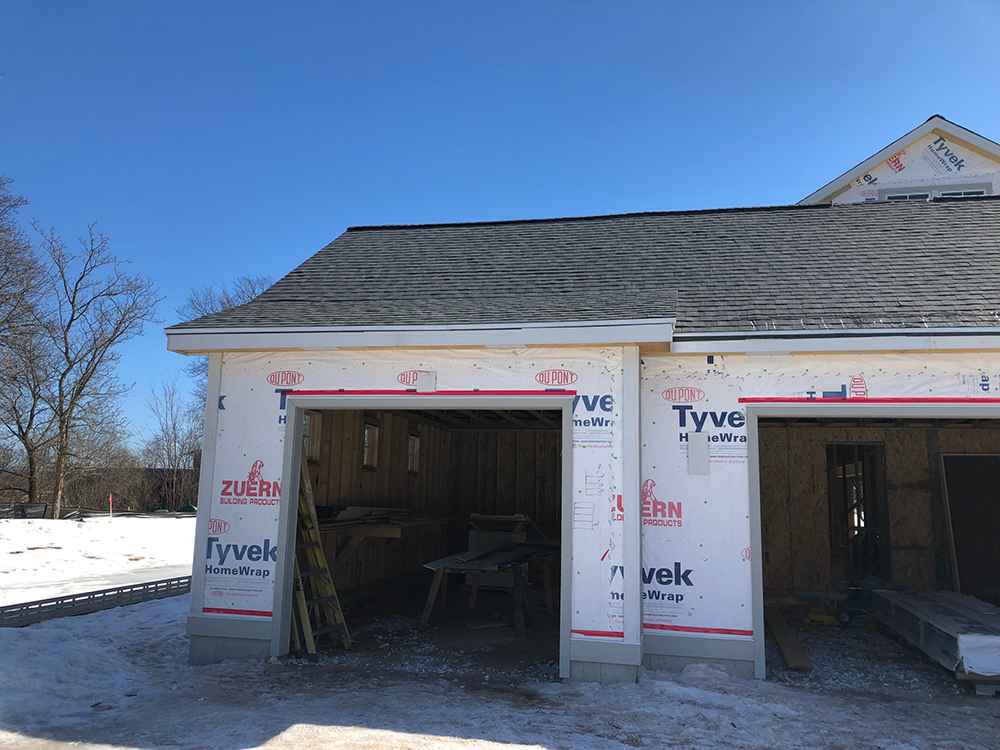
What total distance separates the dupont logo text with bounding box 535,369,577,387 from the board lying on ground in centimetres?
426

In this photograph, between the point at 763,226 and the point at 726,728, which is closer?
the point at 726,728

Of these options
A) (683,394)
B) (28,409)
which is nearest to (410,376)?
(683,394)

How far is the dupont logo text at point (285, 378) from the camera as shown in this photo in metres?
7.63

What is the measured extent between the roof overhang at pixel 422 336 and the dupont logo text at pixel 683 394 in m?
0.64

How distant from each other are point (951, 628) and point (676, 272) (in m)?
4.83

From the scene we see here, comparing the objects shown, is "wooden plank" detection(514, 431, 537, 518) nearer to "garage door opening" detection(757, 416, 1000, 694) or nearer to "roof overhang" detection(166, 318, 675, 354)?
"garage door opening" detection(757, 416, 1000, 694)

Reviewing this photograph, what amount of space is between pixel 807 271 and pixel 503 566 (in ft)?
17.3

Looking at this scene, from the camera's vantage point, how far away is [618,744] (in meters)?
5.12

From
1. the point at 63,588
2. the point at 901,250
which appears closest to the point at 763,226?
the point at 901,250

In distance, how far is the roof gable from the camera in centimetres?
1545

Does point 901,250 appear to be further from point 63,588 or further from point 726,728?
point 63,588

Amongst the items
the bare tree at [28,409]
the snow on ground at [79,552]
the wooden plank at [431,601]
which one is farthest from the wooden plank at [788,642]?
the bare tree at [28,409]

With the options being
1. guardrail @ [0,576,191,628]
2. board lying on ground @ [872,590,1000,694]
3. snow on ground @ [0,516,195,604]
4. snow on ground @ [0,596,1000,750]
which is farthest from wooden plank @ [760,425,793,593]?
snow on ground @ [0,516,195,604]

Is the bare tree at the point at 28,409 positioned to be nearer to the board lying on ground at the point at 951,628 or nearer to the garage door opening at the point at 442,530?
the garage door opening at the point at 442,530
